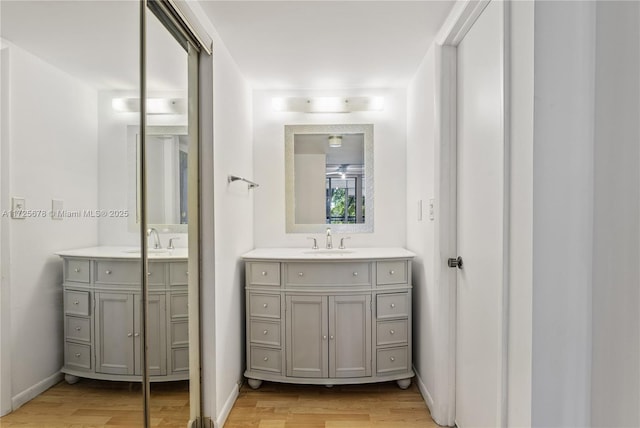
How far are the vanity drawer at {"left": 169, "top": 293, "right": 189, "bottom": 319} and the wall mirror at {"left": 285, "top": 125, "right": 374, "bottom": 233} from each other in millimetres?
1341

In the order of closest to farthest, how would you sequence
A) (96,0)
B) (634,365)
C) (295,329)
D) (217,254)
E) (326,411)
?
(634,365) → (96,0) → (217,254) → (326,411) → (295,329)

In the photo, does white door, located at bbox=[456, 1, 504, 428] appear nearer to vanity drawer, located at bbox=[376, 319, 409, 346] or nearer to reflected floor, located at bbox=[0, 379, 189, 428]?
vanity drawer, located at bbox=[376, 319, 409, 346]

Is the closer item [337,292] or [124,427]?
[124,427]

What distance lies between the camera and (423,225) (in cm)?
242

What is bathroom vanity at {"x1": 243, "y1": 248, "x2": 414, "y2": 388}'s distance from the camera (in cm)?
243

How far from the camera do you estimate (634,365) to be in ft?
3.02

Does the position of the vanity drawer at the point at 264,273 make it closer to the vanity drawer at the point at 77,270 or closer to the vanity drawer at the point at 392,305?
the vanity drawer at the point at 392,305

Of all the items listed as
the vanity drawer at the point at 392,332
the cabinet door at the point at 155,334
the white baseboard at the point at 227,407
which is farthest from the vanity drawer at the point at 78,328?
the vanity drawer at the point at 392,332

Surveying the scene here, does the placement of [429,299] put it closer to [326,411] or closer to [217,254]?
[326,411]

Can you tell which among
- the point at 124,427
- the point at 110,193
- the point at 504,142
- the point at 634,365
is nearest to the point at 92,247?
the point at 110,193

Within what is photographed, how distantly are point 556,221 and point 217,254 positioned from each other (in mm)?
1620

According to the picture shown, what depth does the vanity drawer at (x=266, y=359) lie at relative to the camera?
2453mm

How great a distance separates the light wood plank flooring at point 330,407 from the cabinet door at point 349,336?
0.55 feet

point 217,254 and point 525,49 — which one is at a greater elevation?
point 525,49
